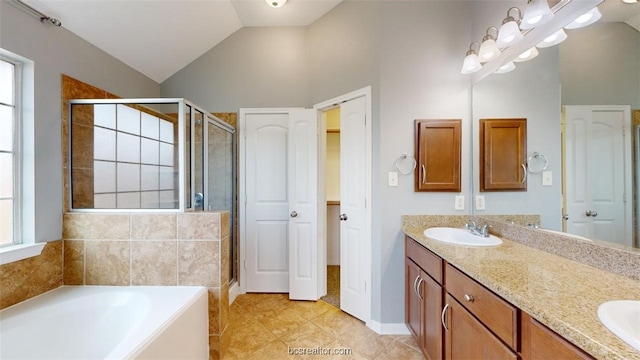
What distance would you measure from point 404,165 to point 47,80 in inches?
98.5

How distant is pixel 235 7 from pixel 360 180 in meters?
2.08

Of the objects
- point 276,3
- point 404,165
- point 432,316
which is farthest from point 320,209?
point 276,3

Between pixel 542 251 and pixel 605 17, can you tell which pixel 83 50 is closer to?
pixel 605 17

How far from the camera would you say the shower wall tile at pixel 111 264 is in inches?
62.2

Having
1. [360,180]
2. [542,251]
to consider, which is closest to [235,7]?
[360,180]

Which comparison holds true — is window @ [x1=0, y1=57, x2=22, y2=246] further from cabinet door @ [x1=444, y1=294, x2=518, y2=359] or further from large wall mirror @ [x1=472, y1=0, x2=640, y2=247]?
large wall mirror @ [x1=472, y1=0, x2=640, y2=247]

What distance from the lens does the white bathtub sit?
1141 millimetres

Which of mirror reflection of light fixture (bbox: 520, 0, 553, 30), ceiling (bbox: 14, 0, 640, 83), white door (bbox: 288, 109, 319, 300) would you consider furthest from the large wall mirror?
ceiling (bbox: 14, 0, 640, 83)

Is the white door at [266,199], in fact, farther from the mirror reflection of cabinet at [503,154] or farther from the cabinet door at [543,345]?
the cabinet door at [543,345]

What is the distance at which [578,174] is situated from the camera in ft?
3.85

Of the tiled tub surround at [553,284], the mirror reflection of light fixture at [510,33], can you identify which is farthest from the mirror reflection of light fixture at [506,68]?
the tiled tub surround at [553,284]

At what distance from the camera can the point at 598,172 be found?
1.08 m

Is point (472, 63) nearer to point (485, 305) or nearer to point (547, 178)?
point (547, 178)

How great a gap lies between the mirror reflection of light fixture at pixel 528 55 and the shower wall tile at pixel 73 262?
10.2 feet
